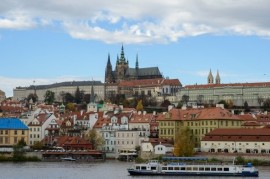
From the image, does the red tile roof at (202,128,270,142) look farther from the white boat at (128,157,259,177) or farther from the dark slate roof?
the dark slate roof

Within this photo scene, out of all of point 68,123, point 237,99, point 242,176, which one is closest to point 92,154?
point 68,123

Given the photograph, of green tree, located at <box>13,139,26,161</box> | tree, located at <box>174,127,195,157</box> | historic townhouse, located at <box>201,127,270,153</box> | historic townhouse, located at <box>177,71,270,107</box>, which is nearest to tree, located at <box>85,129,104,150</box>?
green tree, located at <box>13,139,26,161</box>

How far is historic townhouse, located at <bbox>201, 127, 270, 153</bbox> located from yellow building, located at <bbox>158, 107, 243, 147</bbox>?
6.15 meters

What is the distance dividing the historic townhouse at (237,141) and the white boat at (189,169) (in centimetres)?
1839

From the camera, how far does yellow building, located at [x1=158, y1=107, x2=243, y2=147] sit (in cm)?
8662

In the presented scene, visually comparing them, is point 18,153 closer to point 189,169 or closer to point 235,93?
point 189,169

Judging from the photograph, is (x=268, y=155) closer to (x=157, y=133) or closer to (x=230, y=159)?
(x=230, y=159)

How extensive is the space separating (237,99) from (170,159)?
130 m

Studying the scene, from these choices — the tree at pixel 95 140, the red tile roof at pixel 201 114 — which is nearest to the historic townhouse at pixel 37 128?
the tree at pixel 95 140

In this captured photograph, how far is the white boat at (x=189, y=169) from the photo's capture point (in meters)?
57.1

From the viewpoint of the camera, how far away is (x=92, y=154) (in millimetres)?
80812

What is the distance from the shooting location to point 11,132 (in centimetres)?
8838

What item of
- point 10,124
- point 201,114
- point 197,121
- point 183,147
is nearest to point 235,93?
point 201,114

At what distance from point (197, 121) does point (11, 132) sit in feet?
72.2
